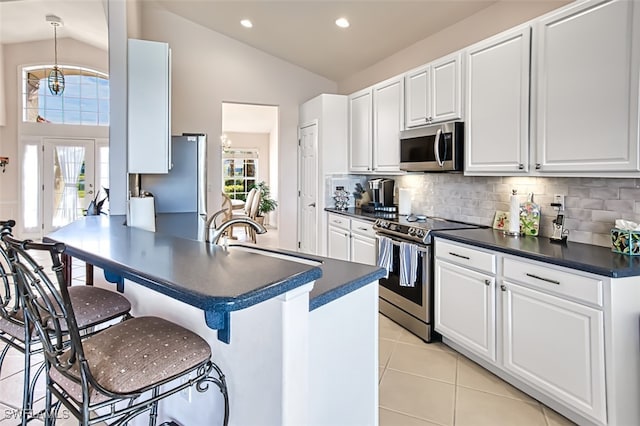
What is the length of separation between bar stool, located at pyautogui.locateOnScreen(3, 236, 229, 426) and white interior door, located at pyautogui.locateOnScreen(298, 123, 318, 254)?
4.22 meters

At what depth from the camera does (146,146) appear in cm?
286

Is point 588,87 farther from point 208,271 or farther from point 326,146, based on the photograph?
point 326,146

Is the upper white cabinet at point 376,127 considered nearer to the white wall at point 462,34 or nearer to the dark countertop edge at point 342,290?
the white wall at point 462,34

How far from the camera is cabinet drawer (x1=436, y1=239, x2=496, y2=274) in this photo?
2574mm

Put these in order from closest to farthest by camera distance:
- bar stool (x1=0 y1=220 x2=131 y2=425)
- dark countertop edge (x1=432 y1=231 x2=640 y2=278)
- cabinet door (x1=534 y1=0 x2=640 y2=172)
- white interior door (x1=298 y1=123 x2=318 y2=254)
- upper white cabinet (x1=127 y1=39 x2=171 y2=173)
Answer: bar stool (x1=0 y1=220 x2=131 y2=425)
dark countertop edge (x1=432 y1=231 x2=640 y2=278)
cabinet door (x1=534 y1=0 x2=640 y2=172)
upper white cabinet (x1=127 y1=39 x2=171 y2=173)
white interior door (x1=298 y1=123 x2=318 y2=254)

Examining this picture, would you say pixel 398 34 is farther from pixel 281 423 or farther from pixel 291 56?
pixel 281 423

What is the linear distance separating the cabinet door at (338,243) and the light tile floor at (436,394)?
1.66 meters

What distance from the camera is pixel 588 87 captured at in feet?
7.34

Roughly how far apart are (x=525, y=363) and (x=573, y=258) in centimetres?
69

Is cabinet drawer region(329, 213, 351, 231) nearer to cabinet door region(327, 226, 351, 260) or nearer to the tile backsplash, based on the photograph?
cabinet door region(327, 226, 351, 260)

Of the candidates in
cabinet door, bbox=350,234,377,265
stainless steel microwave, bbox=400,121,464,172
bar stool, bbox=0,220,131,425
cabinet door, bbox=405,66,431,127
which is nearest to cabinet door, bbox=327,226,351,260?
cabinet door, bbox=350,234,377,265

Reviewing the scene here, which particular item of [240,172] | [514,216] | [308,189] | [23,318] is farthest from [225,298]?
[240,172]

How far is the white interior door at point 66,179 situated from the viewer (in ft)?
27.1

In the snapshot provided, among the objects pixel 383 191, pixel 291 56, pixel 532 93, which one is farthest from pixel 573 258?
pixel 291 56
